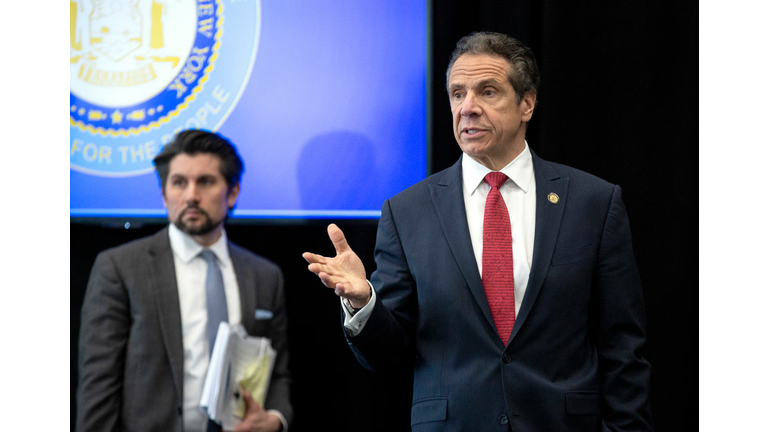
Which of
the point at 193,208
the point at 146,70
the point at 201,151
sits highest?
the point at 146,70

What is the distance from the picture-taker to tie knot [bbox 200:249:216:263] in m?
2.46

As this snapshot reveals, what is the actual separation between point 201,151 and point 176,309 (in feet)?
1.93

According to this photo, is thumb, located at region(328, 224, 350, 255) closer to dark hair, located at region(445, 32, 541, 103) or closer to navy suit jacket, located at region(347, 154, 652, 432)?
navy suit jacket, located at region(347, 154, 652, 432)

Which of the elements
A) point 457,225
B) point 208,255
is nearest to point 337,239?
point 457,225

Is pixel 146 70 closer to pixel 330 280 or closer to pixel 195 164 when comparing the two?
pixel 195 164

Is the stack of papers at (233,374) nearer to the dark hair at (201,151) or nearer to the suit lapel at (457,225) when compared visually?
the dark hair at (201,151)

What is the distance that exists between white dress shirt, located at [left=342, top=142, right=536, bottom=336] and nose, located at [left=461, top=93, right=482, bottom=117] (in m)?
0.15

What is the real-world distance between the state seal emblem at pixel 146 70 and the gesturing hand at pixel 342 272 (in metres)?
1.00

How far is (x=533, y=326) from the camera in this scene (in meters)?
1.87

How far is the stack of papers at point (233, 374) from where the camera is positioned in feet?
7.75

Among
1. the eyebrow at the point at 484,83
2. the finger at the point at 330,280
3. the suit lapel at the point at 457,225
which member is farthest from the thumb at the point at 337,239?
the eyebrow at the point at 484,83

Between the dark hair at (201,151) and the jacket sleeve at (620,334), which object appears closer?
the jacket sleeve at (620,334)

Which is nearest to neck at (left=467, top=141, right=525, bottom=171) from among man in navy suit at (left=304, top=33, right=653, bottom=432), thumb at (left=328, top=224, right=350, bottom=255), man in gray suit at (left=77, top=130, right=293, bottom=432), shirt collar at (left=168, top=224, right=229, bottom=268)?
man in navy suit at (left=304, top=33, right=653, bottom=432)

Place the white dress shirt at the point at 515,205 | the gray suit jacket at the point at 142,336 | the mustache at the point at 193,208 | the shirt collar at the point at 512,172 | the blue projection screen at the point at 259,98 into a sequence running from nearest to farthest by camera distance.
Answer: the white dress shirt at the point at 515,205 < the shirt collar at the point at 512,172 < the gray suit jacket at the point at 142,336 < the mustache at the point at 193,208 < the blue projection screen at the point at 259,98
